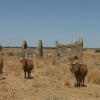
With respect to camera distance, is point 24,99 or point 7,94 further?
point 7,94

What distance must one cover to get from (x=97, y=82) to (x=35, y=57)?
22229 mm

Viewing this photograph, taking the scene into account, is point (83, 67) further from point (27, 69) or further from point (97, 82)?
point (27, 69)

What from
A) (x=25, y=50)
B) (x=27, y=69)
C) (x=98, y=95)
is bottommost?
(x=98, y=95)

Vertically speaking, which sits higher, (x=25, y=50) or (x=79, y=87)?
(x=25, y=50)

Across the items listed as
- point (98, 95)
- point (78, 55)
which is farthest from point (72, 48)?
point (98, 95)

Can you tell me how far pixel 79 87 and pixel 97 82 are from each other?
86.3 inches

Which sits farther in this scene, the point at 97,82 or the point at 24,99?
the point at 97,82

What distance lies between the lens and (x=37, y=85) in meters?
11.0

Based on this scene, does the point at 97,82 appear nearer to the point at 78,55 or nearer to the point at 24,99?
the point at 24,99

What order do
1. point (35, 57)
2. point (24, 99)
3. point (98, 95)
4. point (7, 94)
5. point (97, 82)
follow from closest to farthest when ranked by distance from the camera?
1. point (24, 99)
2. point (7, 94)
3. point (98, 95)
4. point (97, 82)
5. point (35, 57)

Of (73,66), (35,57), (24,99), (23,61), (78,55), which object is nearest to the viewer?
(24,99)

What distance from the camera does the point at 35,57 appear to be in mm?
33875

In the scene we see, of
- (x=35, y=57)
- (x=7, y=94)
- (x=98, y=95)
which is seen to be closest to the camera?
(x=7, y=94)

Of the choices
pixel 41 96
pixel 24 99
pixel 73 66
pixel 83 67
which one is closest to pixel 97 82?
pixel 83 67
